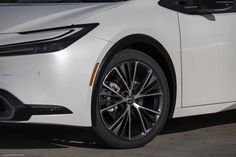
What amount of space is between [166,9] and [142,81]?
0.67 m

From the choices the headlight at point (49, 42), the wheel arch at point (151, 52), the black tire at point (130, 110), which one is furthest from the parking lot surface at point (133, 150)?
the headlight at point (49, 42)

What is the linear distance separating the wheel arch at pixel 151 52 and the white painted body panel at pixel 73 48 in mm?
38

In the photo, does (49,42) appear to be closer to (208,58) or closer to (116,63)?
(116,63)

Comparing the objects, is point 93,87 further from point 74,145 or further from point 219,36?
Result: point 219,36

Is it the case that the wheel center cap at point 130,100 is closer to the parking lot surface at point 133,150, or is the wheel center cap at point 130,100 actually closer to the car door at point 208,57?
the parking lot surface at point 133,150

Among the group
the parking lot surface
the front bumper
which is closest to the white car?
the front bumper

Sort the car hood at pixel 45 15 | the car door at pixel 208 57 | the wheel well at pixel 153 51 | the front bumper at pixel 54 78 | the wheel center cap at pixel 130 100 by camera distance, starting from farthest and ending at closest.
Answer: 1. the car door at pixel 208 57
2. the wheel center cap at pixel 130 100
3. the wheel well at pixel 153 51
4. the car hood at pixel 45 15
5. the front bumper at pixel 54 78

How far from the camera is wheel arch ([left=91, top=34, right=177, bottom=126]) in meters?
6.66

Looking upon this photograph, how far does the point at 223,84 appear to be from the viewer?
7477mm

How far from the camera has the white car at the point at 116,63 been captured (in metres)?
6.38

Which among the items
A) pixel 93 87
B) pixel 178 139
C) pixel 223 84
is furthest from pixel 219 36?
pixel 93 87

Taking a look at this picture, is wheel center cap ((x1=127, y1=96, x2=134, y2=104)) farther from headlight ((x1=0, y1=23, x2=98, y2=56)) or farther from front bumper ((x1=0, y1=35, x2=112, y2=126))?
headlight ((x1=0, y1=23, x2=98, y2=56))

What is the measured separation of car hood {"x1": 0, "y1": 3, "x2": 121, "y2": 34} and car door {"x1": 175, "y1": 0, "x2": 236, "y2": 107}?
777 millimetres

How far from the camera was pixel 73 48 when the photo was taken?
6.39 metres
